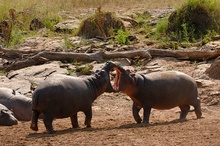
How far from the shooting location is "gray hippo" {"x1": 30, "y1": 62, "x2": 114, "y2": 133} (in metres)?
8.91

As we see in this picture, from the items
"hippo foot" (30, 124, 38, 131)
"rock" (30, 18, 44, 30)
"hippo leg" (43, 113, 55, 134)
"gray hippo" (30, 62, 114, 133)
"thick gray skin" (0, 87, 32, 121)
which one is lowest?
"rock" (30, 18, 44, 30)

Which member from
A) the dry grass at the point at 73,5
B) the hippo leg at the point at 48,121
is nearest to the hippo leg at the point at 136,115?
the hippo leg at the point at 48,121

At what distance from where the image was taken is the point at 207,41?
16719 millimetres

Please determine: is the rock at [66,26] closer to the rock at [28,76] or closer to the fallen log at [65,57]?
the fallen log at [65,57]

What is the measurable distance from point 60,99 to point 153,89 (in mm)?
1685

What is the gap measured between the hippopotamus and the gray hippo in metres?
0.54

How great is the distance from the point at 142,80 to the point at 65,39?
27.1 feet

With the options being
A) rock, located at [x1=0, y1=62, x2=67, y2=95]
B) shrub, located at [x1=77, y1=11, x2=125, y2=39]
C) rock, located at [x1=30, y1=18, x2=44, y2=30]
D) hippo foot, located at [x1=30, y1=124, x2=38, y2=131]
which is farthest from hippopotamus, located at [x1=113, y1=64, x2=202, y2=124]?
rock, located at [x1=30, y1=18, x2=44, y2=30]

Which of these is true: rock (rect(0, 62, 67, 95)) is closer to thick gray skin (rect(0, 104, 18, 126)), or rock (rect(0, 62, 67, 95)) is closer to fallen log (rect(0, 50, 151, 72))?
fallen log (rect(0, 50, 151, 72))

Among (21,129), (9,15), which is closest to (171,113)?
(21,129)

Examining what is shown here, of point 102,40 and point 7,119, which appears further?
point 102,40

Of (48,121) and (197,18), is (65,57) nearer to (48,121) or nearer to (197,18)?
(197,18)

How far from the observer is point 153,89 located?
32.6 feet

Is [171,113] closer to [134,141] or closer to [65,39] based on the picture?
[134,141]
